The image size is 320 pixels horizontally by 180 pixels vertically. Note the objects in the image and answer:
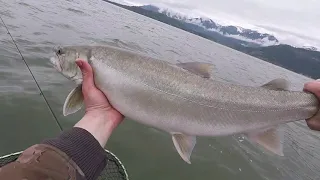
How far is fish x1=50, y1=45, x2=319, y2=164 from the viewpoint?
4.04m

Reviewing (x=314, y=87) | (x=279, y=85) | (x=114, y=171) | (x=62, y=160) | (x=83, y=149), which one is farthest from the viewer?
(x=114, y=171)

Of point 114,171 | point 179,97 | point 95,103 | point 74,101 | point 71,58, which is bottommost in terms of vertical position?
point 114,171

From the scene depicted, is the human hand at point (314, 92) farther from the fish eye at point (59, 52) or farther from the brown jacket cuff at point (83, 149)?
the fish eye at point (59, 52)

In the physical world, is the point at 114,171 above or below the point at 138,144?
above

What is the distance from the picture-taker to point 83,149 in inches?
106

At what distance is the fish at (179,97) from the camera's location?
4.04m

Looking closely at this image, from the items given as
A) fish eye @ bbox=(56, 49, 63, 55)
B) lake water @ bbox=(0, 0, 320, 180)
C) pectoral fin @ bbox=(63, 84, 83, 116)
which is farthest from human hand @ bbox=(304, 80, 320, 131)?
lake water @ bbox=(0, 0, 320, 180)

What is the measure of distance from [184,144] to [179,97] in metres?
0.64

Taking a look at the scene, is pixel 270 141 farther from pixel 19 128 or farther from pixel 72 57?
pixel 19 128

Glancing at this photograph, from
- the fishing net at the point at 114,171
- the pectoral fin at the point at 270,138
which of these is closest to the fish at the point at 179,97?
the pectoral fin at the point at 270,138

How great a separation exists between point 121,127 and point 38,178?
638cm

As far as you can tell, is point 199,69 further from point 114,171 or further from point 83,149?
point 83,149

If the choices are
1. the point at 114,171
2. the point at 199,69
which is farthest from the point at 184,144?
Result: the point at 114,171

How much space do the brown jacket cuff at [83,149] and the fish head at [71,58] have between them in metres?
1.23
